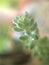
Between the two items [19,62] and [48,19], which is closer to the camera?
[48,19]

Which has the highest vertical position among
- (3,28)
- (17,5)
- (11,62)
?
(17,5)

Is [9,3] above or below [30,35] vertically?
above

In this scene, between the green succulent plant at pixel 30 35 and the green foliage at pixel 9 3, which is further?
the green foliage at pixel 9 3

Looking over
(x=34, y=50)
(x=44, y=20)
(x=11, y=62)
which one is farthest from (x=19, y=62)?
(x=34, y=50)

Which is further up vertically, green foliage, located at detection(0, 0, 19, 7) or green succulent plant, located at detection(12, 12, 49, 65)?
green foliage, located at detection(0, 0, 19, 7)

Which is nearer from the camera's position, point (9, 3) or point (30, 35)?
point (30, 35)

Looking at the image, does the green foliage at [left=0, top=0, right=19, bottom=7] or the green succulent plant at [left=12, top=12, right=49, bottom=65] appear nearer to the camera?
the green succulent plant at [left=12, top=12, right=49, bottom=65]

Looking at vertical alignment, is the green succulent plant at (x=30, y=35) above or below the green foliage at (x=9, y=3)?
below

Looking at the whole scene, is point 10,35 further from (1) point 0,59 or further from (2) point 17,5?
(2) point 17,5
